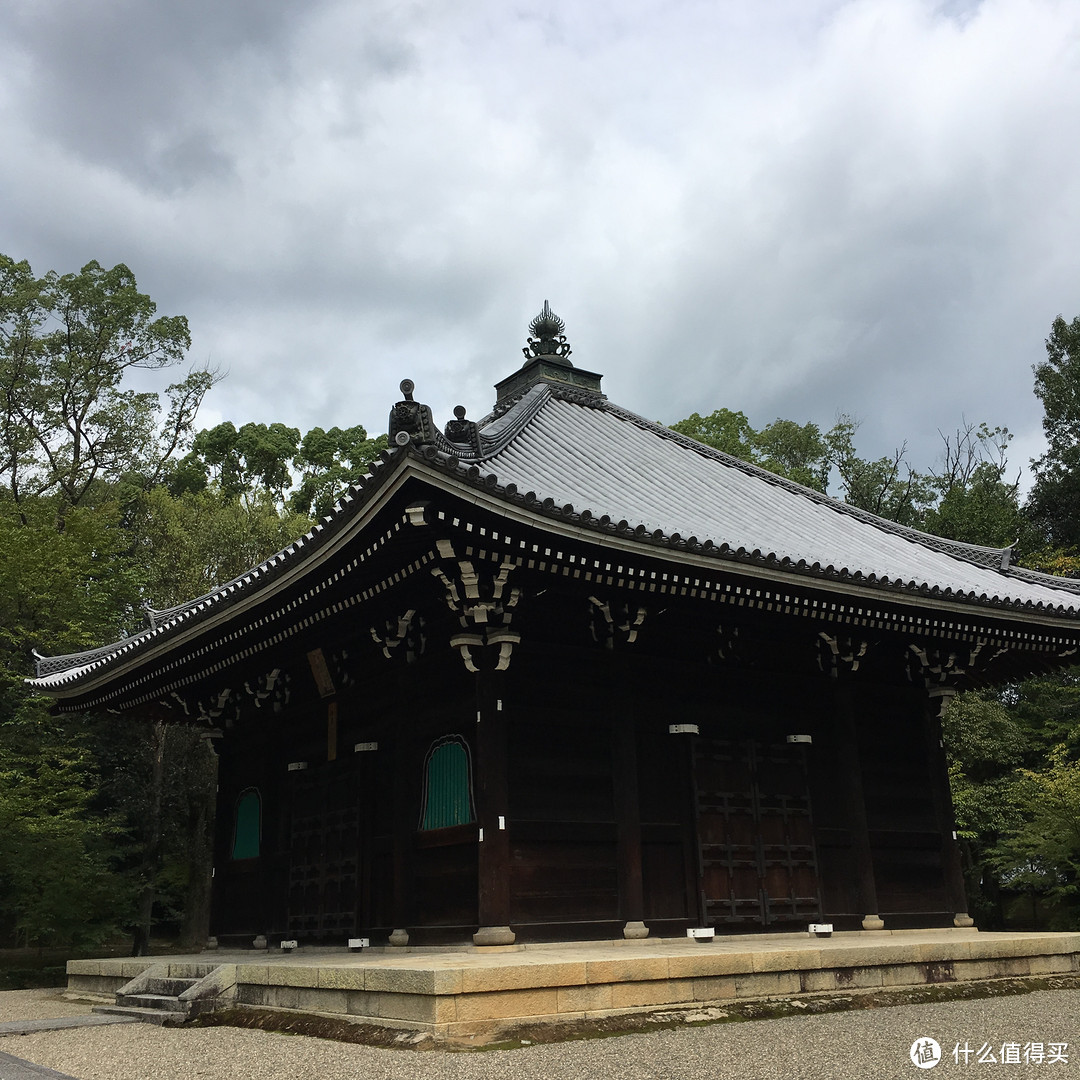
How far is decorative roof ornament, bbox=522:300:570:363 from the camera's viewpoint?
1705 cm

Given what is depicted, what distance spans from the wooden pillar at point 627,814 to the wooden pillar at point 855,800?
298 centimetres

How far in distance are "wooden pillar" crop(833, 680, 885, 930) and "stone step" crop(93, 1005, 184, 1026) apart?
7482mm

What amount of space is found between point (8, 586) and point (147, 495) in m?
9.04

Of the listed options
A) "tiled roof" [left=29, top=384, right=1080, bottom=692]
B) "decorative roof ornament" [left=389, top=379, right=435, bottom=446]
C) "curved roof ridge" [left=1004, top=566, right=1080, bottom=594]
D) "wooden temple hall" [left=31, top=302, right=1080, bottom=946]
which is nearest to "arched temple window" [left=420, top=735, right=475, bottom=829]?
"wooden temple hall" [left=31, top=302, right=1080, bottom=946]

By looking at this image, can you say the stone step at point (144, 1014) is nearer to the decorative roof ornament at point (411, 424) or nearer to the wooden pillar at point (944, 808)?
the decorative roof ornament at point (411, 424)

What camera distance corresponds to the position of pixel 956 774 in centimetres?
2342

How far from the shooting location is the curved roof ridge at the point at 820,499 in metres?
14.9

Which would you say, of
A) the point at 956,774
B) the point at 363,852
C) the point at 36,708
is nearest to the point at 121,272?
the point at 36,708

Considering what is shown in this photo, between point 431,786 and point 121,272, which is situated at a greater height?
point 121,272

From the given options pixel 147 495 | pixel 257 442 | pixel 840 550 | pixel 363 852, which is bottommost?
pixel 363 852

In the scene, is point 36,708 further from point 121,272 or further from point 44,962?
point 121,272

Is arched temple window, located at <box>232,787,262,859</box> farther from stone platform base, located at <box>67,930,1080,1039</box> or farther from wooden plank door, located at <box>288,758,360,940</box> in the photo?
stone platform base, located at <box>67,930,1080,1039</box>

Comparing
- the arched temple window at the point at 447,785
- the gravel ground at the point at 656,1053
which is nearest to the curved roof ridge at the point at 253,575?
the arched temple window at the point at 447,785

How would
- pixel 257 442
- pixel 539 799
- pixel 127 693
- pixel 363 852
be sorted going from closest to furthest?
pixel 539 799 → pixel 363 852 → pixel 127 693 → pixel 257 442
